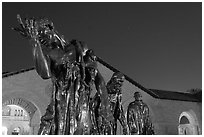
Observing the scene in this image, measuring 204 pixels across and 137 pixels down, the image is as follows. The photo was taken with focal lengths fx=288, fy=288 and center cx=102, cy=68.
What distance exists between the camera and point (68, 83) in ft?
11.7

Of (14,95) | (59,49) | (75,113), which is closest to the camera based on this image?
(75,113)

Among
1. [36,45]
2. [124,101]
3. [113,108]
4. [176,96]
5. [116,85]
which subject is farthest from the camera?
[176,96]

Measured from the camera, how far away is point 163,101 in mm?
21781

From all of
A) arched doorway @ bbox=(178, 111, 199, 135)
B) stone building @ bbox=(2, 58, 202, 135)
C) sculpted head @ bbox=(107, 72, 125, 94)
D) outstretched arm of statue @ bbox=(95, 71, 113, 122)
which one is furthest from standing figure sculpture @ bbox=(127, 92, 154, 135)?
arched doorway @ bbox=(178, 111, 199, 135)

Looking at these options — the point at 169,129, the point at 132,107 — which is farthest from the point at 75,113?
the point at 169,129

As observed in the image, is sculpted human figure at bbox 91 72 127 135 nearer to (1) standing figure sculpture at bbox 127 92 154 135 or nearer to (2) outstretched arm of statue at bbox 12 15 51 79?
(1) standing figure sculpture at bbox 127 92 154 135

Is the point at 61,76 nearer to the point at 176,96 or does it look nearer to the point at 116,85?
the point at 116,85

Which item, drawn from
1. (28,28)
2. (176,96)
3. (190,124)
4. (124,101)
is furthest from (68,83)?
(190,124)

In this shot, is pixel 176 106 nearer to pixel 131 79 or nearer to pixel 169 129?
pixel 169 129

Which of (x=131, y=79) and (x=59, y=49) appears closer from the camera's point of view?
(x=59, y=49)

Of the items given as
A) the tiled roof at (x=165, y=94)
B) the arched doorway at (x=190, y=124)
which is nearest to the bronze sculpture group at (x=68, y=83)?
the tiled roof at (x=165, y=94)

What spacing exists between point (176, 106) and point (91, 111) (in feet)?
63.5

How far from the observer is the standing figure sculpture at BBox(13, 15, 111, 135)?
11.1 ft

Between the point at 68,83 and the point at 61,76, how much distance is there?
0.15 metres
